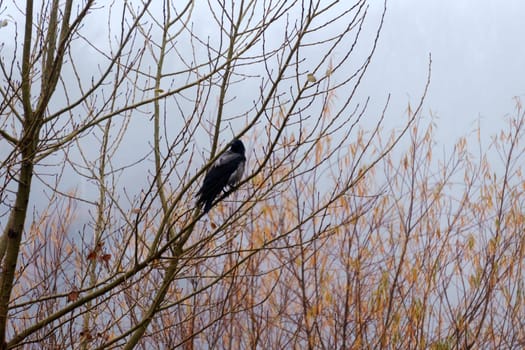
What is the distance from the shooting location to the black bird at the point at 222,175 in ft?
14.9

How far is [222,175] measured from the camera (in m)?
5.13

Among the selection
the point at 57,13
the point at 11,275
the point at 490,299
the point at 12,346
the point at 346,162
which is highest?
the point at 346,162

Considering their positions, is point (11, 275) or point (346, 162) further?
point (346, 162)

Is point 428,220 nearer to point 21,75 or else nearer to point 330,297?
point 330,297

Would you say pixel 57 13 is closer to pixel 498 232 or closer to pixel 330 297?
pixel 330 297

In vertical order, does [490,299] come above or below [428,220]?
below

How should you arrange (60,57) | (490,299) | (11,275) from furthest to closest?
(490,299) < (11,275) < (60,57)

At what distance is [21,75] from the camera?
3.68 meters

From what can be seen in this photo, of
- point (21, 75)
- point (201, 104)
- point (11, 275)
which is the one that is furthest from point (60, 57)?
point (11, 275)

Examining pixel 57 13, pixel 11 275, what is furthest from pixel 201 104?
pixel 11 275

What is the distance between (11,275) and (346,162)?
3.86m

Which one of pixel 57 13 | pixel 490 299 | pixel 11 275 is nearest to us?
pixel 11 275

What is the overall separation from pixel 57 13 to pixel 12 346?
1.85 metres

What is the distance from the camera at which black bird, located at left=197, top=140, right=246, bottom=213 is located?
4.55m
